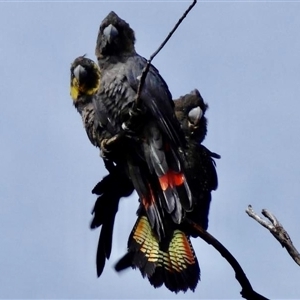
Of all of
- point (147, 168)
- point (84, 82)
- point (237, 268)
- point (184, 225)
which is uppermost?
point (84, 82)

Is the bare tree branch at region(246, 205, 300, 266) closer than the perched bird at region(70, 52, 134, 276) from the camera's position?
Yes

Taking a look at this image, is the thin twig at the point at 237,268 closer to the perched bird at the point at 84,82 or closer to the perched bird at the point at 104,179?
the perched bird at the point at 104,179

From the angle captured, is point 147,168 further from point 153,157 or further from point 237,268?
point 237,268

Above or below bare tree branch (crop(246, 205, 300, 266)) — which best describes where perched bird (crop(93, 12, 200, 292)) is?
Answer: above

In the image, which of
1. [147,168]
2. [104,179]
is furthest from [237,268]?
[104,179]

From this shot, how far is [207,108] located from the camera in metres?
7.49

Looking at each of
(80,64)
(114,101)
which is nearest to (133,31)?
(80,64)

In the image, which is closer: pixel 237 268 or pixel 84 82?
pixel 237 268

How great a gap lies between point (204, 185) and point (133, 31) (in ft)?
4.86

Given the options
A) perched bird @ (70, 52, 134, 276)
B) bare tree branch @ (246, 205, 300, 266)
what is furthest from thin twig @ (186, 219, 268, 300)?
perched bird @ (70, 52, 134, 276)

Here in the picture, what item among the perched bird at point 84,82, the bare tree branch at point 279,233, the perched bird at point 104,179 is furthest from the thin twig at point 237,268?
the perched bird at point 84,82

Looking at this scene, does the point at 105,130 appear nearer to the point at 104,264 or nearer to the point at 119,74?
the point at 119,74

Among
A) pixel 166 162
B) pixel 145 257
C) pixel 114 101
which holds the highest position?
pixel 114 101

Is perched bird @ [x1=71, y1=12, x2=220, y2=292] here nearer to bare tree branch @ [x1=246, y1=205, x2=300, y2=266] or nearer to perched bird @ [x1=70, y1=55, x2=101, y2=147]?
perched bird @ [x1=70, y1=55, x2=101, y2=147]
